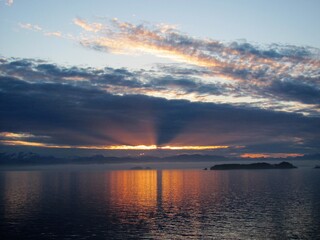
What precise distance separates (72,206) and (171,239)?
47.4 m

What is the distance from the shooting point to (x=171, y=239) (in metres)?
62.0

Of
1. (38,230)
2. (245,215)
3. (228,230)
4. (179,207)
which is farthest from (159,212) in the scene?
(38,230)

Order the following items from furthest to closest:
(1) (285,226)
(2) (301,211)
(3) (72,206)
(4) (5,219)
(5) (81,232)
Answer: (3) (72,206)
(2) (301,211)
(4) (5,219)
(1) (285,226)
(5) (81,232)

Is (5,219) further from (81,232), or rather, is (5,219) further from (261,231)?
(261,231)

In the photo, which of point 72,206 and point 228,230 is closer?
point 228,230

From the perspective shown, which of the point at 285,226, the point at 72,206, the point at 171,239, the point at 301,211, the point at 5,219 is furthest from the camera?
the point at 72,206

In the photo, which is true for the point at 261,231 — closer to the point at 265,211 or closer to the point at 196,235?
the point at 196,235

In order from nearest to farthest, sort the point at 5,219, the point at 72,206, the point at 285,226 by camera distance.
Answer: the point at 285,226 → the point at 5,219 → the point at 72,206

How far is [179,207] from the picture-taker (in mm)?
101312

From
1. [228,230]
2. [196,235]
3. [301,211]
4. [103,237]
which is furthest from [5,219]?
[301,211]

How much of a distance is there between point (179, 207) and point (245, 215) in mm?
22118

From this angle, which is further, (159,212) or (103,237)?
(159,212)

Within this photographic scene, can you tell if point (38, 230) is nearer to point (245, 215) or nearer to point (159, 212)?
point (159, 212)

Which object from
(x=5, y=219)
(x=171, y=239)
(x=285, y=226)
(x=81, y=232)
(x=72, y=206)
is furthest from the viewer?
(x=72, y=206)
